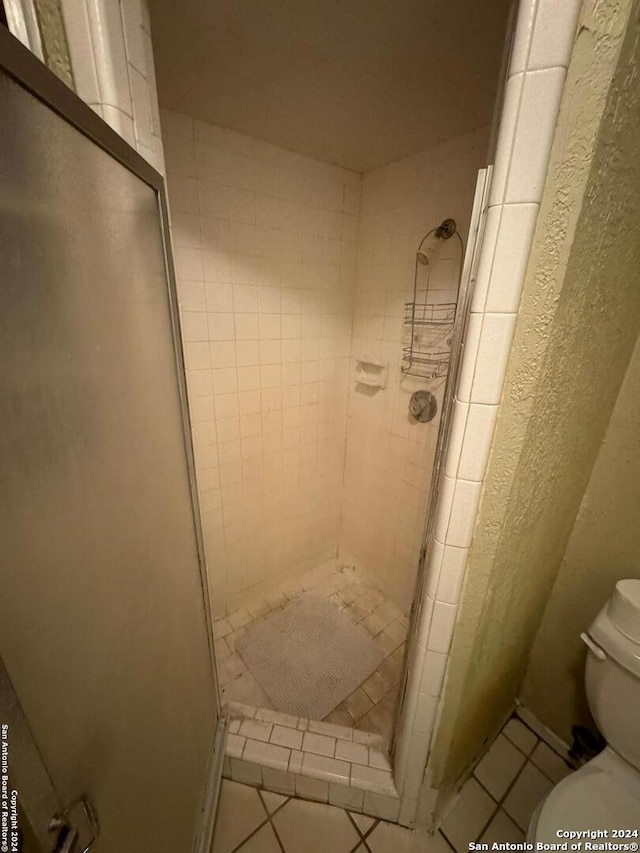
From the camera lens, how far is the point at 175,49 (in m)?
0.87

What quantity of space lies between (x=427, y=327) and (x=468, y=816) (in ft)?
5.93

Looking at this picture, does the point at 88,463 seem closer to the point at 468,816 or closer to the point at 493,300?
the point at 493,300

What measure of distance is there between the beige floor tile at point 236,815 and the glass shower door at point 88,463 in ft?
1.46

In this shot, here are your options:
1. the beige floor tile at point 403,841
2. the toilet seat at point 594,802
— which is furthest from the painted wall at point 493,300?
the beige floor tile at point 403,841

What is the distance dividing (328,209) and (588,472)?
153 centimetres

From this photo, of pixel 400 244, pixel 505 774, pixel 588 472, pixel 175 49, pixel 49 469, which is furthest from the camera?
pixel 400 244

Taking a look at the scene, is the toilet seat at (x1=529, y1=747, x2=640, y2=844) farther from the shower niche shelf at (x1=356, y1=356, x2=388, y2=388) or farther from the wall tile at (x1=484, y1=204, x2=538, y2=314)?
the shower niche shelf at (x1=356, y1=356, x2=388, y2=388)

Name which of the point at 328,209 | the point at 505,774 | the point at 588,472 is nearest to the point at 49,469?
the point at 588,472

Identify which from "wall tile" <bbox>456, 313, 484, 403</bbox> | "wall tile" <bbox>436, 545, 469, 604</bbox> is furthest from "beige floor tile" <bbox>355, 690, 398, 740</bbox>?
"wall tile" <bbox>456, 313, 484, 403</bbox>

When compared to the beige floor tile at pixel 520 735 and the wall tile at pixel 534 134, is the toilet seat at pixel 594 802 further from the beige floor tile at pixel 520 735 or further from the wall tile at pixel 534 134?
the wall tile at pixel 534 134

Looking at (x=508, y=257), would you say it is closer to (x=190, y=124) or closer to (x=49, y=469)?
(x=49, y=469)

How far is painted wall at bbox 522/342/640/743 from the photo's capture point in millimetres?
999

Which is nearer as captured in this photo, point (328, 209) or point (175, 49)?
point (175, 49)

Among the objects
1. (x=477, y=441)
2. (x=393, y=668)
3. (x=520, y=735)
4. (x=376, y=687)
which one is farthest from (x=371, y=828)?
(x=477, y=441)
